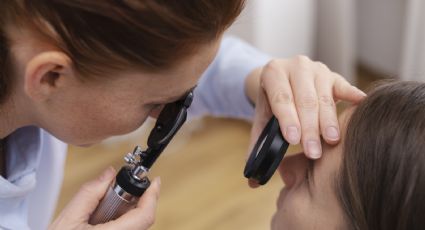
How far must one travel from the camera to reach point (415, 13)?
1.92m

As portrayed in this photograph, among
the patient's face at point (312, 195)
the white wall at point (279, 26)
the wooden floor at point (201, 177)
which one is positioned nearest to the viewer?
the patient's face at point (312, 195)

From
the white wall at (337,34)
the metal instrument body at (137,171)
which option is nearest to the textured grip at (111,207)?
the metal instrument body at (137,171)

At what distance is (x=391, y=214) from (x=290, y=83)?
0.27 meters

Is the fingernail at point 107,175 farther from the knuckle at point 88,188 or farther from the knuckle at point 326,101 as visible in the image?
the knuckle at point 326,101

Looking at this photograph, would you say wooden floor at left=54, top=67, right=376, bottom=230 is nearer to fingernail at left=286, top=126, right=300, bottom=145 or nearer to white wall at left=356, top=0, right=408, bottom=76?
white wall at left=356, top=0, right=408, bottom=76

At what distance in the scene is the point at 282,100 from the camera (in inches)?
30.9

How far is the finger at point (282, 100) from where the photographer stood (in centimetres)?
73

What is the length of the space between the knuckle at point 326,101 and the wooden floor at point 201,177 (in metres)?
0.93

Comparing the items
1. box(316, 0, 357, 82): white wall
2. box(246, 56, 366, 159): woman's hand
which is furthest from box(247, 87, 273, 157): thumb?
box(316, 0, 357, 82): white wall

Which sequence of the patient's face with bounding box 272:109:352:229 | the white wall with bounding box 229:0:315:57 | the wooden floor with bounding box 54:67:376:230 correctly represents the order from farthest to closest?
the white wall with bounding box 229:0:315:57, the wooden floor with bounding box 54:67:376:230, the patient's face with bounding box 272:109:352:229

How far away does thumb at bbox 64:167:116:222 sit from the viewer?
741 mm

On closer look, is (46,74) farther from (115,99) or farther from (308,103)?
(308,103)

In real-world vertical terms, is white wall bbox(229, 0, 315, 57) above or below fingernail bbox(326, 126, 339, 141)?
below

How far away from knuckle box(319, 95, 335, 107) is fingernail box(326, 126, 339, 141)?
6cm
